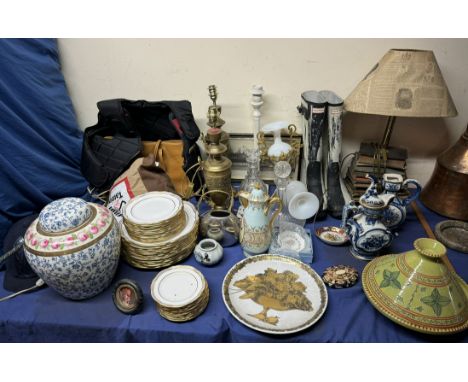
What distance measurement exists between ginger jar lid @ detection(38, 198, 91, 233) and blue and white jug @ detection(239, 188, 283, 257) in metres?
0.51

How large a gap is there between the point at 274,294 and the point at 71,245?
61cm

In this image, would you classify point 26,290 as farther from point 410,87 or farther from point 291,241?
point 410,87

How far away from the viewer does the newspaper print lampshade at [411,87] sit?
1.12 m

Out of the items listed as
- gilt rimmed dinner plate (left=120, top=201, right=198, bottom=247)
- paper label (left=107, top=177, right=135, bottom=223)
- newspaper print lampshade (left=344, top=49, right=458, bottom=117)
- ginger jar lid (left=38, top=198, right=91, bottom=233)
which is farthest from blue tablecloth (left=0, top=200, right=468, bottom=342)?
newspaper print lampshade (left=344, top=49, right=458, bottom=117)

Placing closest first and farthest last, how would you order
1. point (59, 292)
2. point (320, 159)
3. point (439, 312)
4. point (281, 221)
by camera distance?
point (439, 312) < point (59, 292) < point (281, 221) < point (320, 159)

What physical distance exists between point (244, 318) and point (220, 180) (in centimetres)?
57

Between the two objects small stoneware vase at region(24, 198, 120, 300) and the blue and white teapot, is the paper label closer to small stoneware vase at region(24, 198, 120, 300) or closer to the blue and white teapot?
small stoneware vase at region(24, 198, 120, 300)

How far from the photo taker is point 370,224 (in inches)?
41.3

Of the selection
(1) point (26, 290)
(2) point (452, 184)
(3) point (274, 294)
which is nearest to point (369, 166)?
(2) point (452, 184)

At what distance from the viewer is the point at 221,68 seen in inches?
55.4

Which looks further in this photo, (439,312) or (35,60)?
(35,60)

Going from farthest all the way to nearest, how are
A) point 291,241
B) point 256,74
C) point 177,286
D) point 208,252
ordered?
point 256,74 < point 291,241 < point 208,252 < point 177,286

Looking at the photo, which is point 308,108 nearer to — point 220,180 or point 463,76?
point 220,180
